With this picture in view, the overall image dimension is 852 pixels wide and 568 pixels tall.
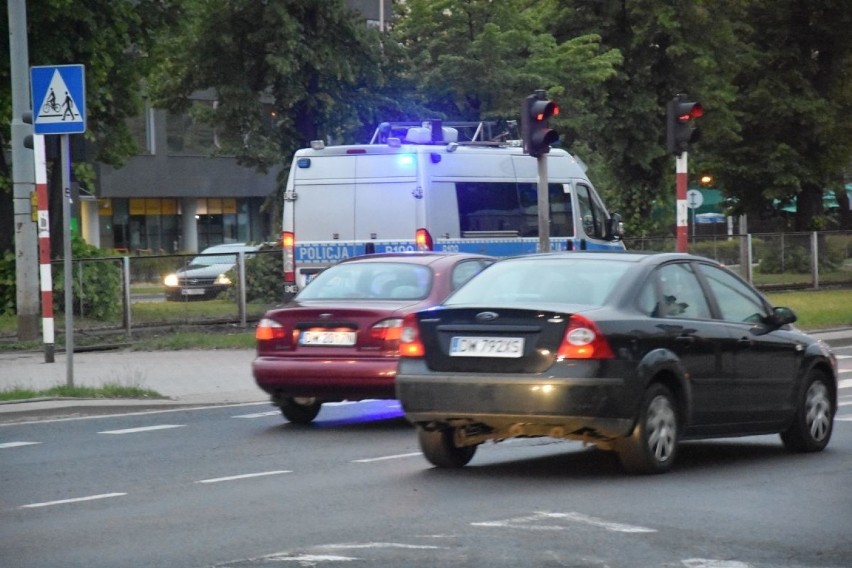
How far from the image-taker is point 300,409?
1513cm

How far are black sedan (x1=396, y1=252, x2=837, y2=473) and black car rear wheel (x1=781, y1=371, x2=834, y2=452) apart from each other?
0.08 meters

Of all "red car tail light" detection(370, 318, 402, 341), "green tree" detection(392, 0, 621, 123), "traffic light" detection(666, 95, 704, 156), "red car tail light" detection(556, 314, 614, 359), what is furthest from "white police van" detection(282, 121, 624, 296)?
"green tree" detection(392, 0, 621, 123)

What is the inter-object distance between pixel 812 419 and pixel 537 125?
27.7ft

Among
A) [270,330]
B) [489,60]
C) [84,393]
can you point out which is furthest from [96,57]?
[270,330]

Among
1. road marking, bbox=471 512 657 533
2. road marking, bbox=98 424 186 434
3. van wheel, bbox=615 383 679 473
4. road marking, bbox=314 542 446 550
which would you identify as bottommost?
road marking, bbox=98 424 186 434

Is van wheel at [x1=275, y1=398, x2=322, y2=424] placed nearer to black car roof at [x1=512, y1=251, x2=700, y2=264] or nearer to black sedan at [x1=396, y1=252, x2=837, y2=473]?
black sedan at [x1=396, y1=252, x2=837, y2=473]

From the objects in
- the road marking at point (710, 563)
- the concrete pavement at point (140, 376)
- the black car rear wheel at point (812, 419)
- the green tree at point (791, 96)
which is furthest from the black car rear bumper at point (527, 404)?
the green tree at point (791, 96)

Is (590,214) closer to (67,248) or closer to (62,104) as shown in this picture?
(62,104)

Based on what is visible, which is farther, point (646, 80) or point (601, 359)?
point (646, 80)

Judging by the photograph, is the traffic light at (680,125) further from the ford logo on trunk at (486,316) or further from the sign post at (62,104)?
the ford logo on trunk at (486,316)

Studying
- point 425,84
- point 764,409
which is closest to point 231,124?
point 425,84

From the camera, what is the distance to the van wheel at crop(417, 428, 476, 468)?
37.1 feet

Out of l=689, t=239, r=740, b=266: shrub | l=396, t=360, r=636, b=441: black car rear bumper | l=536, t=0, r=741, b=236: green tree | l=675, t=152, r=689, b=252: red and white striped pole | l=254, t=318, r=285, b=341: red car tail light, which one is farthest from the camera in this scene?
l=536, t=0, r=741, b=236: green tree

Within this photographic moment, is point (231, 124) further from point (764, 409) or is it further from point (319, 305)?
point (764, 409)
